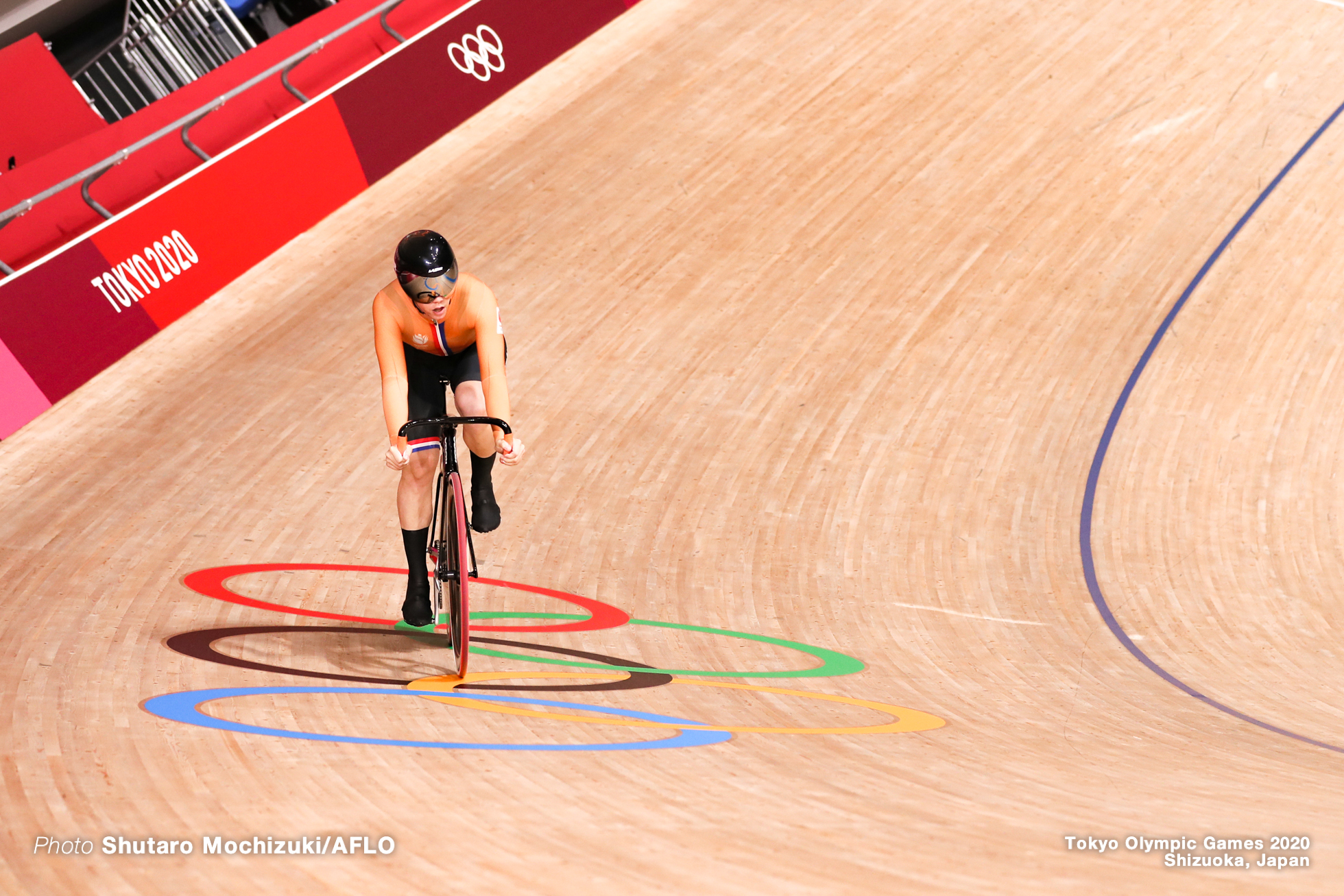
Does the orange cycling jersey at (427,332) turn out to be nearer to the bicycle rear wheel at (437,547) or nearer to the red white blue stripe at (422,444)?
the red white blue stripe at (422,444)

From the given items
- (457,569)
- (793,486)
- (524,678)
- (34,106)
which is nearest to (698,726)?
(524,678)

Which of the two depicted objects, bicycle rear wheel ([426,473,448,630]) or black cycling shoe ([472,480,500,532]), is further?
bicycle rear wheel ([426,473,448,630])

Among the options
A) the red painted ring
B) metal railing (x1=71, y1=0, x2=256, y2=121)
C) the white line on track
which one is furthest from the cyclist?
metal railing (x1=71, y1=0, x2=256, y2=121)

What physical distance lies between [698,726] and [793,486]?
7.67 ft

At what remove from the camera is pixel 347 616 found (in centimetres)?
390

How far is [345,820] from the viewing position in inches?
81.7

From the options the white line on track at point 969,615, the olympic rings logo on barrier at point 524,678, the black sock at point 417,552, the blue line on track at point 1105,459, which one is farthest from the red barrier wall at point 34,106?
the blue line on track at point 1105,459

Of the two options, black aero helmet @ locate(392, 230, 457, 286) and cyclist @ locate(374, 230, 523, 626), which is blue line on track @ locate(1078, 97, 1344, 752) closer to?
cyclist @ locate(374, 230, 523, 626)

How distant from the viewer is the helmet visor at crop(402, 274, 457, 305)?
293 cm

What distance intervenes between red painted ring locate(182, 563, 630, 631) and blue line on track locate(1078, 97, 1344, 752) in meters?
1.83

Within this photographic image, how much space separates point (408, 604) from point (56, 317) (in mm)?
3111

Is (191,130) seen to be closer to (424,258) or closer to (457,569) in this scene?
(424,258)

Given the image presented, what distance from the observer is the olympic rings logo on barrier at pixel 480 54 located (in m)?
7.66

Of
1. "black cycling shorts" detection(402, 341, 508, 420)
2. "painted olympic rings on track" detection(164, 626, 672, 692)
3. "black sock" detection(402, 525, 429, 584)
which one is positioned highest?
"black cycling shorts" detection(402, 341, 508, 420)
